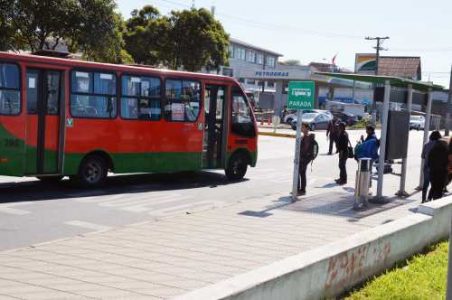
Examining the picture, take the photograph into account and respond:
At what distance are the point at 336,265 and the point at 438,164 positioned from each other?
25.1 ft

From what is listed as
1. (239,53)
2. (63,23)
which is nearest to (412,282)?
(63,23)

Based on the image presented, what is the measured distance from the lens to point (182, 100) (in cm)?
1563

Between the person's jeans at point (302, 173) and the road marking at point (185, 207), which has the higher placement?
the person's jeans at point (302, 173)

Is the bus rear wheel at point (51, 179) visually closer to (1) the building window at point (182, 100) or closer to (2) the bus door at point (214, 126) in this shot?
(1) the building window at point (182, 100)

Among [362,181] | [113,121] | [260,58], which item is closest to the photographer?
[362,181]

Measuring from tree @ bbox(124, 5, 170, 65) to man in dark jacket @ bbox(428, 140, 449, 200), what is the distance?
37.6 m

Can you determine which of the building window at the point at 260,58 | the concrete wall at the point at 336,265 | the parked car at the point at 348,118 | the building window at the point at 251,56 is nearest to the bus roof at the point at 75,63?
the concrete wall at the point at 336,265

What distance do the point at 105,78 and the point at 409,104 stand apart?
7.10 meters

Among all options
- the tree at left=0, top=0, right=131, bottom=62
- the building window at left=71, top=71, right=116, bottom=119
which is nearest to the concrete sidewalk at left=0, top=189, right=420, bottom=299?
the building window at left=71, top=71, right=116, bottom=119

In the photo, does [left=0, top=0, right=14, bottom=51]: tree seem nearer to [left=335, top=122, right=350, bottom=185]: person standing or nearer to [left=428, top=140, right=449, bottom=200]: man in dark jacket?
[left=335, top=122, right=350, bottom=185]: person standing

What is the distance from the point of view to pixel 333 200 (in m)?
14.1

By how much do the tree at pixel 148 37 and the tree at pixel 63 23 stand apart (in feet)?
66.9

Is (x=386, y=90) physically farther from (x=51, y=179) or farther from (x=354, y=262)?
(x=51, y=179)

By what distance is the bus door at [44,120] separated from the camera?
12.7 meters
